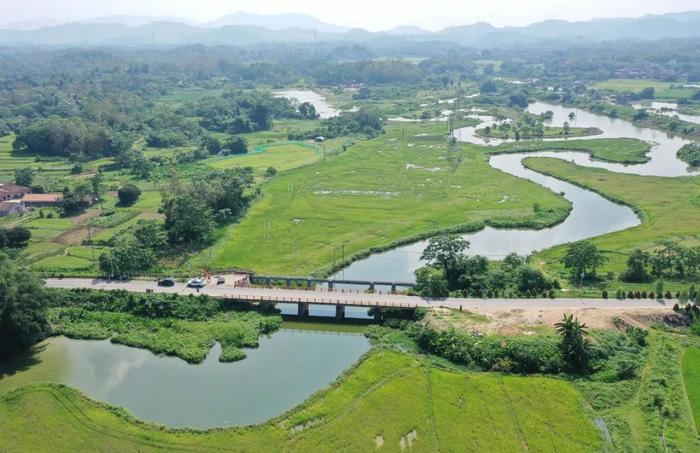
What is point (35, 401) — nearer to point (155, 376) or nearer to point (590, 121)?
point (155, 376)

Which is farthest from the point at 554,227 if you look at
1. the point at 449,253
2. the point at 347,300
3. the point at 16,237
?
the point at 16,237

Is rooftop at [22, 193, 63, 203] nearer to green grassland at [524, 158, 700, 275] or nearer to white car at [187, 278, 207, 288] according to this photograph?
white car at [187, 278, 207, 288]

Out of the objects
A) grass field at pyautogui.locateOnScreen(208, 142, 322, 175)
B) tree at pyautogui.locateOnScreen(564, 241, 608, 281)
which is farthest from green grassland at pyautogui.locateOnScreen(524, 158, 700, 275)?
grass field at pyautogui.locateOnScreen(208, 142, 322, 175)

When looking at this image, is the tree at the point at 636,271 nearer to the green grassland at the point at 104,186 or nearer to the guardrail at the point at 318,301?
the guardrail at the point at 318,301

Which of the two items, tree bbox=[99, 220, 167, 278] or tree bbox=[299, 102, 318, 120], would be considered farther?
tree bbox=[299, 102, 318, 120]

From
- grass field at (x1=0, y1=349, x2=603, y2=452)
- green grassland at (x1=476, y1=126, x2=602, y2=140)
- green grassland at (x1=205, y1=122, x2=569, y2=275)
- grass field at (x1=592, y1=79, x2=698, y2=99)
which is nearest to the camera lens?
grass field at (x1=0, y1=349, x2=603, y2=452)

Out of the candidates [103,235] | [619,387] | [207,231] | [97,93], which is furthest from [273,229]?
[97,93]
